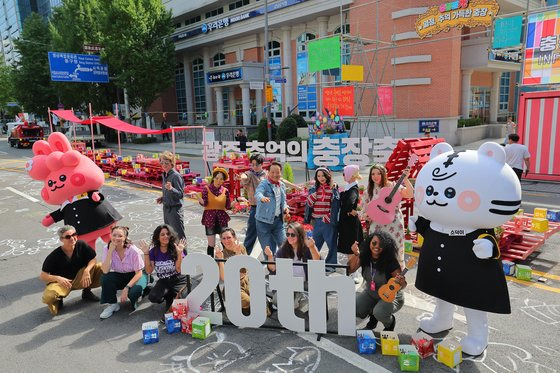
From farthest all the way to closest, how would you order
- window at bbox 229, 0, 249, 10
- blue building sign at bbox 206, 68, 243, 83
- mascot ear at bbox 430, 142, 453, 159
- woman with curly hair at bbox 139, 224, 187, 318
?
window at bbox 229, 0, 249, 10, blue building sign at bbox 206, 68, 243, 83, woman with curly hair at bbox 139, 224, 187, 318, mascot ear at bbox 430, 142, 453, 159

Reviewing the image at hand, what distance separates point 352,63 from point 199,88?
2097cm

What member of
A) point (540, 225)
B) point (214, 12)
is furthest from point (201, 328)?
point (214, 12)

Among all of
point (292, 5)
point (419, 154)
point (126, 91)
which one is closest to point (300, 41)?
point (292, 5)

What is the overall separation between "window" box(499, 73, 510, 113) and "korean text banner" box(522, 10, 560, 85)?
17.3 metres

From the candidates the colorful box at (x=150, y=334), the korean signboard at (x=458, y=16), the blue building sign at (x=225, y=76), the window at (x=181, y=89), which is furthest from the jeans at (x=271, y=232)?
the window at (x=181, y=89)

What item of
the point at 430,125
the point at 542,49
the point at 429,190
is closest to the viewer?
the point at 429,190

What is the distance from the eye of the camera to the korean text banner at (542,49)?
45.8 feet

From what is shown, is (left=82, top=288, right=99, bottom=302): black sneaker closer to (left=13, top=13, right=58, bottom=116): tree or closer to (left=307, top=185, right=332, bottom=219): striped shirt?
(left=307, top=185, right=332, bottom=219): striped shirt

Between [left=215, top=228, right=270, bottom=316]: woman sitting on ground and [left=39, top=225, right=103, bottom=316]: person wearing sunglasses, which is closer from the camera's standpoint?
[left=215, top=228, right=270, bottom=316]: woman sitting on ground

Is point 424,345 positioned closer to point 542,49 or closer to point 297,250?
point 297,250

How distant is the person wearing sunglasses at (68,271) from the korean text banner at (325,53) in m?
14.6

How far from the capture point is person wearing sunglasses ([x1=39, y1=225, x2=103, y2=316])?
558 centimetres

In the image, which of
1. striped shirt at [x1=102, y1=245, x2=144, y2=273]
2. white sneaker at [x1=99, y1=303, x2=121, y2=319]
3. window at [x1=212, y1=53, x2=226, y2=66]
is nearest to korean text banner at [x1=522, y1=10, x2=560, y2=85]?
striped shirt at [x1=102, y1=245, x2=144, y2=273]

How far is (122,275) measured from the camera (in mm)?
5637
